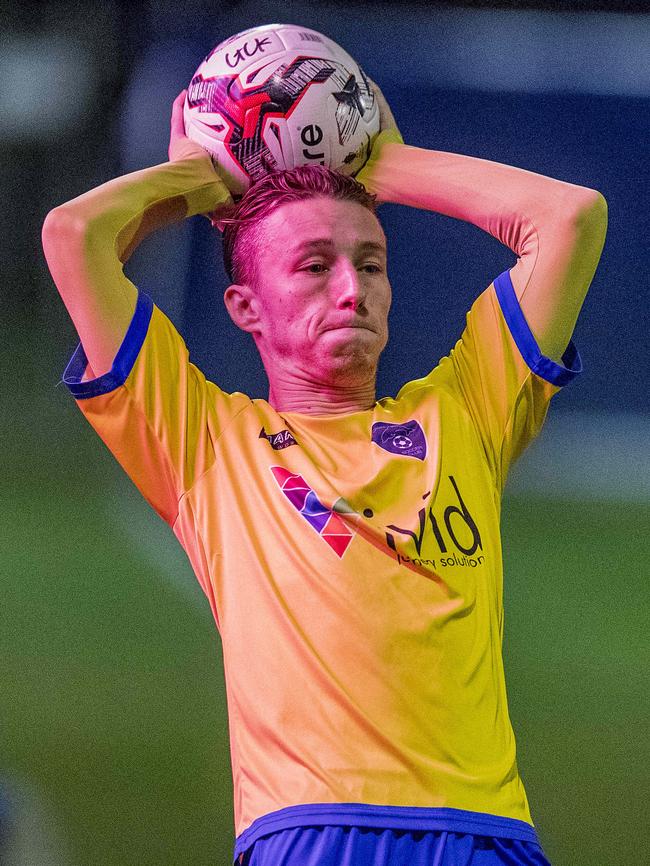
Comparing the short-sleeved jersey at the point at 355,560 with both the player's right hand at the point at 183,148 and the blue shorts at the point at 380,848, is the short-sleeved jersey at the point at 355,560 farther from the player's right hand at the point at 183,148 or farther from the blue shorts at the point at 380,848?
the player's right hand at the point at 183,148

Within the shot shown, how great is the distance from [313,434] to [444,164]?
0.47 metres

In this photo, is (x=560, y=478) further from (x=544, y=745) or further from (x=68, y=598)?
(x=68, y=598)

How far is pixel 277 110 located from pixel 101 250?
0.35 m

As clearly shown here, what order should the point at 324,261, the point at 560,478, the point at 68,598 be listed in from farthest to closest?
the point at 560,478 < the point at 68,598 < the point at 324,261

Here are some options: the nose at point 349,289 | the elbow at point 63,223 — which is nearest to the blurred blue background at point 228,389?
the nose at point 349,289

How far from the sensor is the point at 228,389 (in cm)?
248

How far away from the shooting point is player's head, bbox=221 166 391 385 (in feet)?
→ 5.13

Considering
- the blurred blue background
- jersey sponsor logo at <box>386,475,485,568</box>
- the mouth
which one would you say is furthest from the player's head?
the blurred blue background

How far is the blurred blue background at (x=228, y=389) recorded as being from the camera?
2.14 m

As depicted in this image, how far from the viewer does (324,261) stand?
5.22 feet

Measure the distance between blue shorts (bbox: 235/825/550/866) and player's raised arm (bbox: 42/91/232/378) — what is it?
64 cm

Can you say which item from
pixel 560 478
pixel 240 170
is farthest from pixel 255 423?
pixel 560 478

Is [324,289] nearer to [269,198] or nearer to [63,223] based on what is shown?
[269,198]

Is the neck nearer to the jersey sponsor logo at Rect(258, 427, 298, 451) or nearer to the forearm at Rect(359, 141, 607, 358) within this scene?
the jersey sponsor logo at Rect(258, 427, 298, 451)
